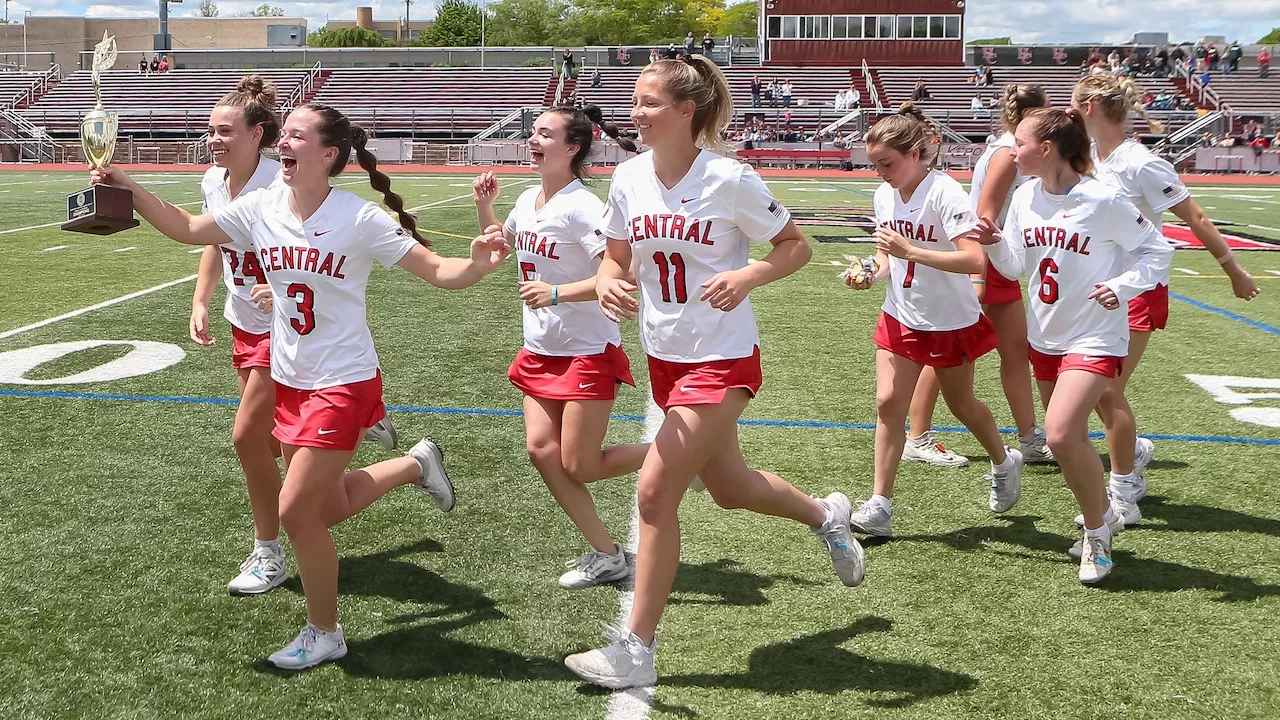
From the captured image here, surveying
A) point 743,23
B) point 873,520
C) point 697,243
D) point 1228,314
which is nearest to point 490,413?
point 873,520

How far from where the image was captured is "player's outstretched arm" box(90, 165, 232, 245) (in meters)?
3.61

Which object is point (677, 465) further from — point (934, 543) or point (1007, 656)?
point (934, 543)

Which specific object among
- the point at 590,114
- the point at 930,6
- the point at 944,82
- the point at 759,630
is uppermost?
the point at 930,6

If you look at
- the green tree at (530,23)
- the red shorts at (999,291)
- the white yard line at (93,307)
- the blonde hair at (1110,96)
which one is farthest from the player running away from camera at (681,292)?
the green tree at (530,23)

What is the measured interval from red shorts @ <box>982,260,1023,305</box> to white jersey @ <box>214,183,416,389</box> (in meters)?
2.94

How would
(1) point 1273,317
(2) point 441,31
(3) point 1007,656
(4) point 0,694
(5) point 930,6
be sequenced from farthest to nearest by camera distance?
(2) point 441,31
(5) point 930,6
(1) point 1273,317
(3) point 1007,656
(4) point 0,694

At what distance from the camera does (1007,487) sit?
16.2ft

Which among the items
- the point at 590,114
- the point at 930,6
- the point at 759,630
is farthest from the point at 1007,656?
the point at 930,6

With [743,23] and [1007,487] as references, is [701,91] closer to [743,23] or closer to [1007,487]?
[1007,487]

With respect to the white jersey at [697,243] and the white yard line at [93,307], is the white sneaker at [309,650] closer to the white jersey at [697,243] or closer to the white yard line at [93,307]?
the white jersey at [697,243]

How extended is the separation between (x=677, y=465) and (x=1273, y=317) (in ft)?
28.5

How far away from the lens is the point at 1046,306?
445 cm

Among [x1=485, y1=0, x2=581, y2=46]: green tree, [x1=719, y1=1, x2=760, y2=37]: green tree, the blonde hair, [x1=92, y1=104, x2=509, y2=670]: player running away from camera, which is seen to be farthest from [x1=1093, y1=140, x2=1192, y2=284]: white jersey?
[x1=719, y1=1, x2=760, y2=37]: green tree

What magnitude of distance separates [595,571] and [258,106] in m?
2.01
